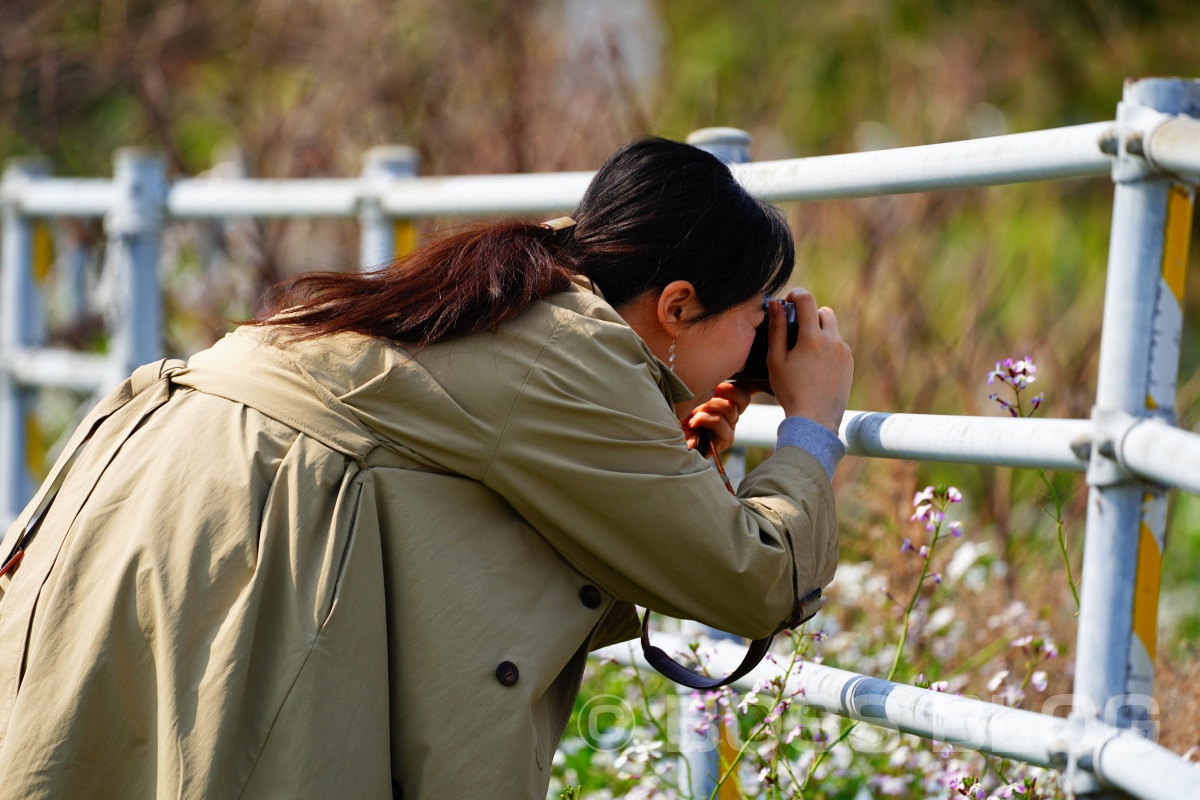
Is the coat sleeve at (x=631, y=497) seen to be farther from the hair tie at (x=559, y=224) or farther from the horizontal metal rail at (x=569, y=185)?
the horizontal metal rail at (x=569, y=185)

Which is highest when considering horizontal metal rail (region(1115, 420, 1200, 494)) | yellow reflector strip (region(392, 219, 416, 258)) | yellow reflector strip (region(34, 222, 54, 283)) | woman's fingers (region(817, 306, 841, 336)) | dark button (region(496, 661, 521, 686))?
yellow reflector strip (region(34, 222, 54, 283))

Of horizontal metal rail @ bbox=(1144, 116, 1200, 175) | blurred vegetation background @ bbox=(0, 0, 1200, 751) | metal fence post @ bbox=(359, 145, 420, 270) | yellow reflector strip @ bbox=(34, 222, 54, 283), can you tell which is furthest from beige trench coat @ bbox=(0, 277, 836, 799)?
yellow reflector strip @ bbox=(34, 222, 54, 283)

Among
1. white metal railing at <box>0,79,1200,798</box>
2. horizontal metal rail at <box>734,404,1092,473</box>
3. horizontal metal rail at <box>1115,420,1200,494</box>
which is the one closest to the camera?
horizontal metal rail at <box>1115,420,1200,494</box>

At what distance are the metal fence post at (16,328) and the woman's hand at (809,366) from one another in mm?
3040

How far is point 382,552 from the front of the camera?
5.55ft

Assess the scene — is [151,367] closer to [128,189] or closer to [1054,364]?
[128,189]

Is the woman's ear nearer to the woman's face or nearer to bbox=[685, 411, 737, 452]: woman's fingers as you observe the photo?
the woman's face

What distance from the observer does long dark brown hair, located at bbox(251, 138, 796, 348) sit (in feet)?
5.76

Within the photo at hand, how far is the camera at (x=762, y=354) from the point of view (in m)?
1.92

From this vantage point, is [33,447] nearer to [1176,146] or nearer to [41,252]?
[41,252]

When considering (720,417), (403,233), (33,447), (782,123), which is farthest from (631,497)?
(782,123)

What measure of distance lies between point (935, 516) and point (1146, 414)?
384 mm

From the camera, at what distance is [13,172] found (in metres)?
4.32

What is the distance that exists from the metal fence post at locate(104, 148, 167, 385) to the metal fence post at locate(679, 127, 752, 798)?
1.95 meters
